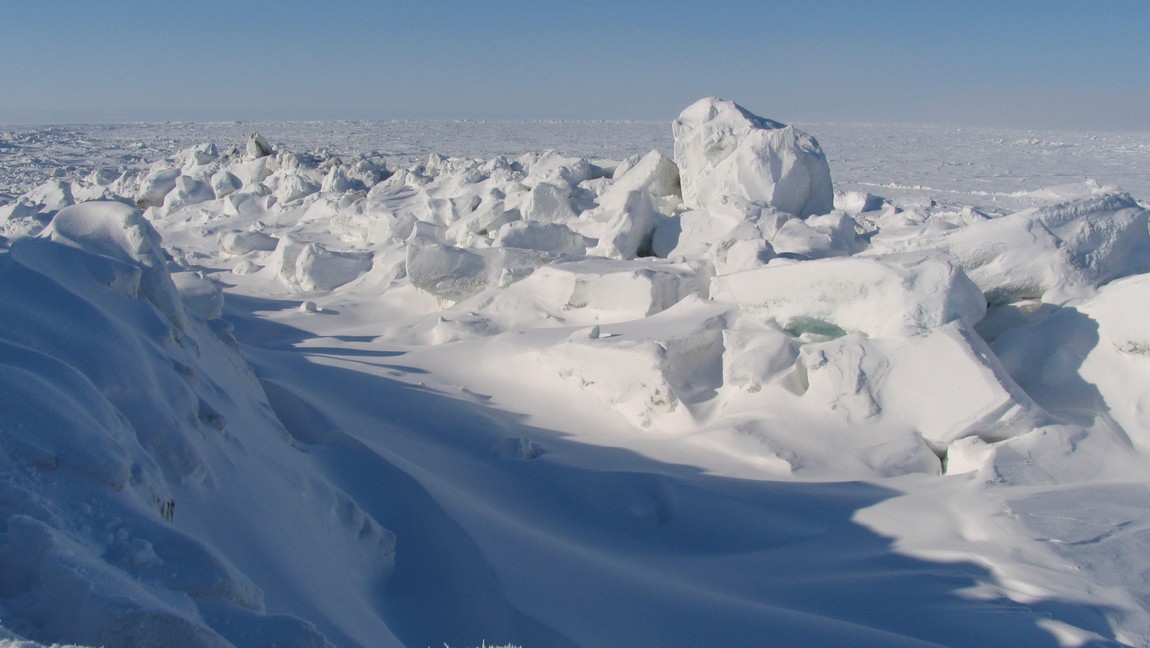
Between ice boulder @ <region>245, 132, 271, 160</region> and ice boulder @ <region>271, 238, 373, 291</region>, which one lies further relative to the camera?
ice boulder @ <region>245, 132, 271, 160</region>

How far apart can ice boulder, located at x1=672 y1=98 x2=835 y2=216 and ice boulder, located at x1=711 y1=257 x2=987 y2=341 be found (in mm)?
2937

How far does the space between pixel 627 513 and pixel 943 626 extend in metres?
1.24

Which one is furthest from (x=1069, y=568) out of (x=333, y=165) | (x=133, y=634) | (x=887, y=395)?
(x=333, y=165)

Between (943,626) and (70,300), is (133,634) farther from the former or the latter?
(943,626)

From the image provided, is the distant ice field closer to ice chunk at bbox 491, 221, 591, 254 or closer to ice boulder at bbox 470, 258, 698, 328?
ice chunk at bbox 491, 221, 591, 254

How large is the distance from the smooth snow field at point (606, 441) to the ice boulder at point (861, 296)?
0.01m

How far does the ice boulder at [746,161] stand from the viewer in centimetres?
759

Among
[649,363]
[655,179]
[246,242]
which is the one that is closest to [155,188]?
[246,242]

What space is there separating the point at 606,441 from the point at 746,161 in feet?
14.1

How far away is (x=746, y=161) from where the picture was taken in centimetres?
762

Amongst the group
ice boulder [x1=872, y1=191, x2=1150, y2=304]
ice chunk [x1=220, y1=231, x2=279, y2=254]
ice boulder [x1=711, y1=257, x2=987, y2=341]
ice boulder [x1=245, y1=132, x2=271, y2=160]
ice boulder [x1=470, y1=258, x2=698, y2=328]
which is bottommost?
ice chunk [x1=220, y1=231, x2=279, y2=254]

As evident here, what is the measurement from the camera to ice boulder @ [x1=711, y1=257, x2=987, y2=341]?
13.7 feet

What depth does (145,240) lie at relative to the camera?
2.91 m

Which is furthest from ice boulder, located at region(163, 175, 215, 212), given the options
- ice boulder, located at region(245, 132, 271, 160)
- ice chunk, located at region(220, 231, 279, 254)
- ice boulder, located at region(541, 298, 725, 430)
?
ice boulder, located at region(541, 298, 725, 430)
